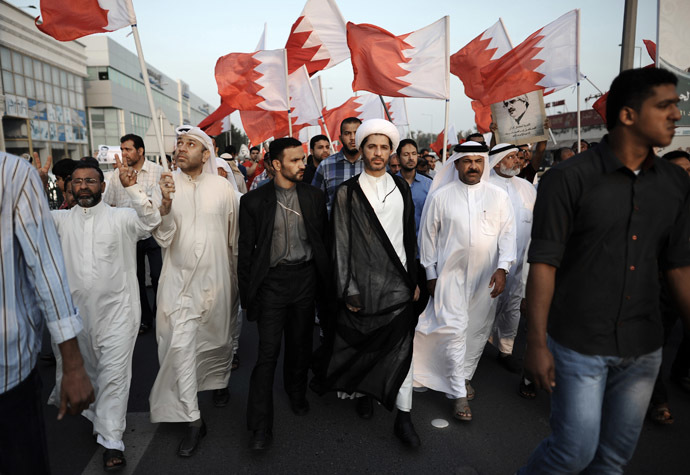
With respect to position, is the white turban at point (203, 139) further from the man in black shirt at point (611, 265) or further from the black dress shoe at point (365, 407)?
the man in black shirt at point (611, 265)

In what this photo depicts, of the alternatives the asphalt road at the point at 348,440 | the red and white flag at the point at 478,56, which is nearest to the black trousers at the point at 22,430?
the asphalt road at the point at 348,440

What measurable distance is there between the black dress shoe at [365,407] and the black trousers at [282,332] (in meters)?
0.43

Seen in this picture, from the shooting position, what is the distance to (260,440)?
10.1 feet

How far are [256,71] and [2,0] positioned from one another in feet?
104

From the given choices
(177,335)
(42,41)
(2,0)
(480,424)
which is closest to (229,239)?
(177,335)

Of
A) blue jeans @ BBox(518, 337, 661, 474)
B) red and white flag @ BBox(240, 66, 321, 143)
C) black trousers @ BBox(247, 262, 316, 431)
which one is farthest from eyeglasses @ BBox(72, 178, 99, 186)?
red and white flag @ BBox(240, 66, 321, 143)

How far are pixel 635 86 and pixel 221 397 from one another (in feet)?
11.0

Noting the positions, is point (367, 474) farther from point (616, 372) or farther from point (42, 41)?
point (42, 41)

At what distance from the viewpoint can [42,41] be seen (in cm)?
3353

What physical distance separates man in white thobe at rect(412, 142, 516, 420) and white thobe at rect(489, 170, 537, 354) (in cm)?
67

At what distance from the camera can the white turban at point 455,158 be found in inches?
151

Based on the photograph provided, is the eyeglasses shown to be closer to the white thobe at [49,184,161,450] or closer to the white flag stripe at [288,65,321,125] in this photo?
the white thobe at [49,184,161,450]

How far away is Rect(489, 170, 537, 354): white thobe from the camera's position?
4531 millimetres

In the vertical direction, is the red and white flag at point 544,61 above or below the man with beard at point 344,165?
above
